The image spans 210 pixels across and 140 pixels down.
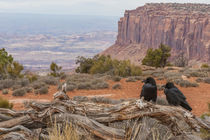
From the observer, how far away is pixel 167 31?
3406 inches

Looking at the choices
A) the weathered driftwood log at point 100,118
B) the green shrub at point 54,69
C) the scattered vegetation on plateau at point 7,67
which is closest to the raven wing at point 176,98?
the weathered driftwood log at point 100,118

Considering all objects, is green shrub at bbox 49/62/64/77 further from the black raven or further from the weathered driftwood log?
the weathered driftwood log

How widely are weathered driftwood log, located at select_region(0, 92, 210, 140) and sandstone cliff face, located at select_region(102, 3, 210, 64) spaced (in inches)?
2941

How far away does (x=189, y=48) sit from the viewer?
7988 centimetres

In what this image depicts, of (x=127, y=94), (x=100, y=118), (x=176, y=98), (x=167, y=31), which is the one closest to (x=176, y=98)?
(x=176, y=98)

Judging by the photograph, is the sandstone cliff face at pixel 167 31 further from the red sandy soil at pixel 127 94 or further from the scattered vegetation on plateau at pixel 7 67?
the red sandy soil at pixel 127 94

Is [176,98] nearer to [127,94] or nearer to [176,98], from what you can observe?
[176,98]

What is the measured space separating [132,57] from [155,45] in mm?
10783

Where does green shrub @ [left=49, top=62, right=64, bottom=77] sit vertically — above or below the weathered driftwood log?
below

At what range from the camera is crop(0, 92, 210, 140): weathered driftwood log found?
10.8ft

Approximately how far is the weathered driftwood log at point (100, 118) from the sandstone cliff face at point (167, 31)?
245 feet

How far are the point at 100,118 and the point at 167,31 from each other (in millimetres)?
87690

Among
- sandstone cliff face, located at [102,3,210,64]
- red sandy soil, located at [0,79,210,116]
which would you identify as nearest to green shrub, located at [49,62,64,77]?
red sandy soil, located at [0,79,210,116]

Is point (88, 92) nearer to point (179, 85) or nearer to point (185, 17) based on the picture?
point (179, 85)
